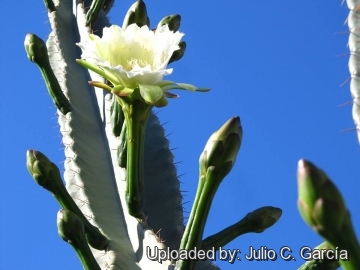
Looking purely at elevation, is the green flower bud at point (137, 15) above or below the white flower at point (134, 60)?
above

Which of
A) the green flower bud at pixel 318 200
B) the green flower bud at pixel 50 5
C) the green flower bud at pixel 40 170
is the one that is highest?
the green flower bud at pixel 50 5

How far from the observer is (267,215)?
123cm

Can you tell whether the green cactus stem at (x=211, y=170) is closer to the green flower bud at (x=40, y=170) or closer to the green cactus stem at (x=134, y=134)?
the green cactus stem at (x=134, y=134)

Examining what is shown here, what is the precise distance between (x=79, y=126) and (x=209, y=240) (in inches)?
22.2

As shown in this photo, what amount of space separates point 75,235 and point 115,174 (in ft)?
1.16

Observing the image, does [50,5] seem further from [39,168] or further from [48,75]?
[39,168]

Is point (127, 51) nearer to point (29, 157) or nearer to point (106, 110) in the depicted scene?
point (29, 157)

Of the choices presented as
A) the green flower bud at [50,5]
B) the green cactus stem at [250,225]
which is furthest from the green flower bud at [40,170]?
Result: the green flower bud at [50,5]

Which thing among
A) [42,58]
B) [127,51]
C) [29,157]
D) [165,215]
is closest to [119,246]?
[165,215]

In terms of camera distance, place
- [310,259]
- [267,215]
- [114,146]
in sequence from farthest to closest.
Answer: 1. [114,146]
2. [267,215]
3. [310,259]

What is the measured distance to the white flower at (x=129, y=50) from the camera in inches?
44.3

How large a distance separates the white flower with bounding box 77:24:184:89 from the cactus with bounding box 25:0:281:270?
22 millimetres

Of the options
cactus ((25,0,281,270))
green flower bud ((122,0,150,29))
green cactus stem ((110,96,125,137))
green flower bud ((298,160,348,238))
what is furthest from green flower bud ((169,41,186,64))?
green flower bud ((298,160,348,238))

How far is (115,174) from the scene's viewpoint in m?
1.42
